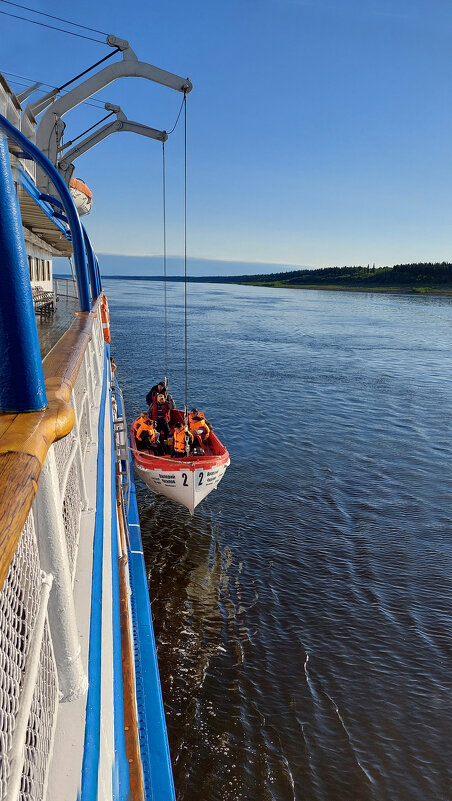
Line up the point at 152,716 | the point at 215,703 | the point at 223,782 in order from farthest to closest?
1. the point at 215,703
2. the point at 223,782
3. the point at 152,716

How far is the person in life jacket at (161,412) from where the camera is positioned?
14.0m

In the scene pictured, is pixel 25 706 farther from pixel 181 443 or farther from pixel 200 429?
pixel 200 429

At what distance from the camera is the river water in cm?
645

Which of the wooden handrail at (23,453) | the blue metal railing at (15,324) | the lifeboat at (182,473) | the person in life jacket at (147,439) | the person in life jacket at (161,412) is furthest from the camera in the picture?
the person in life jacket at (161,412)

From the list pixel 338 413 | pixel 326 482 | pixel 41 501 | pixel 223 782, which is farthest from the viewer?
pixel 338 413

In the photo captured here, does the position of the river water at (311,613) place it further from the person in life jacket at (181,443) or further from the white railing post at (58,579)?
the white railing post at (58,579)

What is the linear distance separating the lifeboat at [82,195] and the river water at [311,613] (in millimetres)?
12676

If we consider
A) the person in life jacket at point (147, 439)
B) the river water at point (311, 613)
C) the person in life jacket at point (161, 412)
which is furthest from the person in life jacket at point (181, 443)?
the person in life jacket at point (161, 412)

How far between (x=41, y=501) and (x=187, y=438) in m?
10.0

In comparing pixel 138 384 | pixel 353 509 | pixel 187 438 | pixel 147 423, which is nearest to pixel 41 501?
pixel 187 438

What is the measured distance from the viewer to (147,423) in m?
12.8

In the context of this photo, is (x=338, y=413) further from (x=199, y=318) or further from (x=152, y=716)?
(x=199, y=318)

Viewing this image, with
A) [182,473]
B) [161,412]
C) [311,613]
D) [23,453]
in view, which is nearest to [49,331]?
[182,473]

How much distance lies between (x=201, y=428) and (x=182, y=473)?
2.03 m
